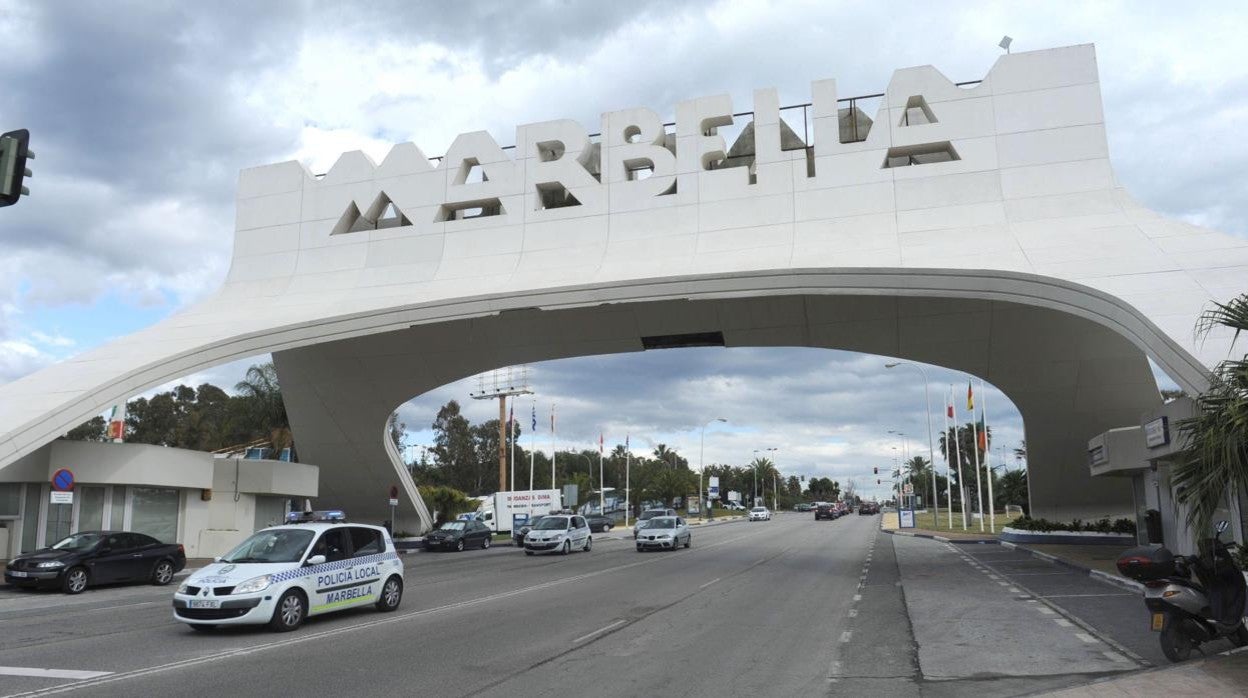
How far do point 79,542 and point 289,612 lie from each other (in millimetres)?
11023

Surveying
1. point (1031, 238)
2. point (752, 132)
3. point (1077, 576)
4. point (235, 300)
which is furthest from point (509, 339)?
point (1077, 576)

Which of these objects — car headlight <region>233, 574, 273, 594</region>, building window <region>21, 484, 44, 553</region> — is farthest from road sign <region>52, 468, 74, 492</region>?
car headlight <region>233, 574, 273, 594</region>

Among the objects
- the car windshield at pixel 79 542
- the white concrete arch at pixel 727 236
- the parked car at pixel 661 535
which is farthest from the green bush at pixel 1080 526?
the car windshield at pixel 79 542

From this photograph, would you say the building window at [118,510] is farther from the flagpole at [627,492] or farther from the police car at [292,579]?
the flagpole at [627,492]

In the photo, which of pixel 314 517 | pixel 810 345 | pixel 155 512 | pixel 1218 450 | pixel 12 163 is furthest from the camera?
pixel 314 517

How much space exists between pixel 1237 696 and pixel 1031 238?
18.0 m

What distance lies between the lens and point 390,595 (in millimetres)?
14930

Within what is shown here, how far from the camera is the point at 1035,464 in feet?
111

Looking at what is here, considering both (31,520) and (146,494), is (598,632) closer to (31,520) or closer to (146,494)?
(31,520)

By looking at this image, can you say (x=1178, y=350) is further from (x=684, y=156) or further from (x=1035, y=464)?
(x=1035, y=464)

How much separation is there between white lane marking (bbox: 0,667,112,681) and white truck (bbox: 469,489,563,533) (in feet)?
146

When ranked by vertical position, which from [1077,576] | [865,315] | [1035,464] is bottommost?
[1077,576]

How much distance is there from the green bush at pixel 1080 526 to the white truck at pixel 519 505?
1107 inches

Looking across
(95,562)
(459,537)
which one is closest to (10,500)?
(95,562)
